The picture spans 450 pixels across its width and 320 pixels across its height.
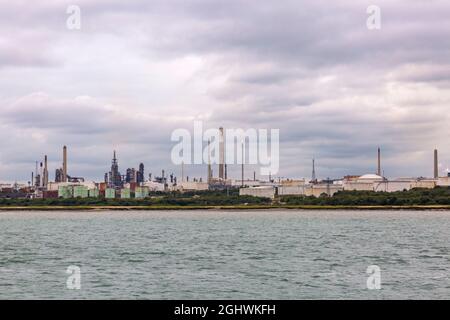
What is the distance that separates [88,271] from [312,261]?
1736cm

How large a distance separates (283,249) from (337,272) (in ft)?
Answer: 64.6

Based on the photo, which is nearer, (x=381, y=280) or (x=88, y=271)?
(x=381, y=280)

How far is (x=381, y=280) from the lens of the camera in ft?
150

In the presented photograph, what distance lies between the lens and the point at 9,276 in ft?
162
